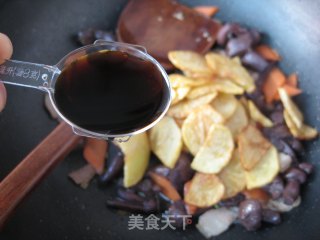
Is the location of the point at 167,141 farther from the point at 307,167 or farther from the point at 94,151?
the point at 307,167

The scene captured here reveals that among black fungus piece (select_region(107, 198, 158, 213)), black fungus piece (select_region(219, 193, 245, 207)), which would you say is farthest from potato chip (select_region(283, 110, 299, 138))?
black fungus piece (select_region(107, 198, 158, 213))

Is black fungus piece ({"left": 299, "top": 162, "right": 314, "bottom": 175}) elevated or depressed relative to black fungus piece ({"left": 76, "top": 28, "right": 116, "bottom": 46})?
elevated

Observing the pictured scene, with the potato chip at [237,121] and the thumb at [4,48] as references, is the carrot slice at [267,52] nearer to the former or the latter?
the potato chip at [237,121]

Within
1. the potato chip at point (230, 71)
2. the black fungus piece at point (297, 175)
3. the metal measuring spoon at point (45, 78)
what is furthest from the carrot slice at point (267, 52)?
the metal measuring spoon at point (45, 78)

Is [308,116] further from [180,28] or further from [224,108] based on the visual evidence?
[180,28]

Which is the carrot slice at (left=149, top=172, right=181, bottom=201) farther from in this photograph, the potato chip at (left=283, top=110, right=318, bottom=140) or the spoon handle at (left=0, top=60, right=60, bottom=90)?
the spoon handle at (left=0, top=60, right=60, bottom=90)

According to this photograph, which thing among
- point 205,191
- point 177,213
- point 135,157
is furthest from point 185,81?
point 177,213

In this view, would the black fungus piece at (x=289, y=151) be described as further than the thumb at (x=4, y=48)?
Yes

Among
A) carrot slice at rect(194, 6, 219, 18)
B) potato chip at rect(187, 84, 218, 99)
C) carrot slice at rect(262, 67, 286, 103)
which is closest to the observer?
potato chip at rect(187, 84, 218, 99)
